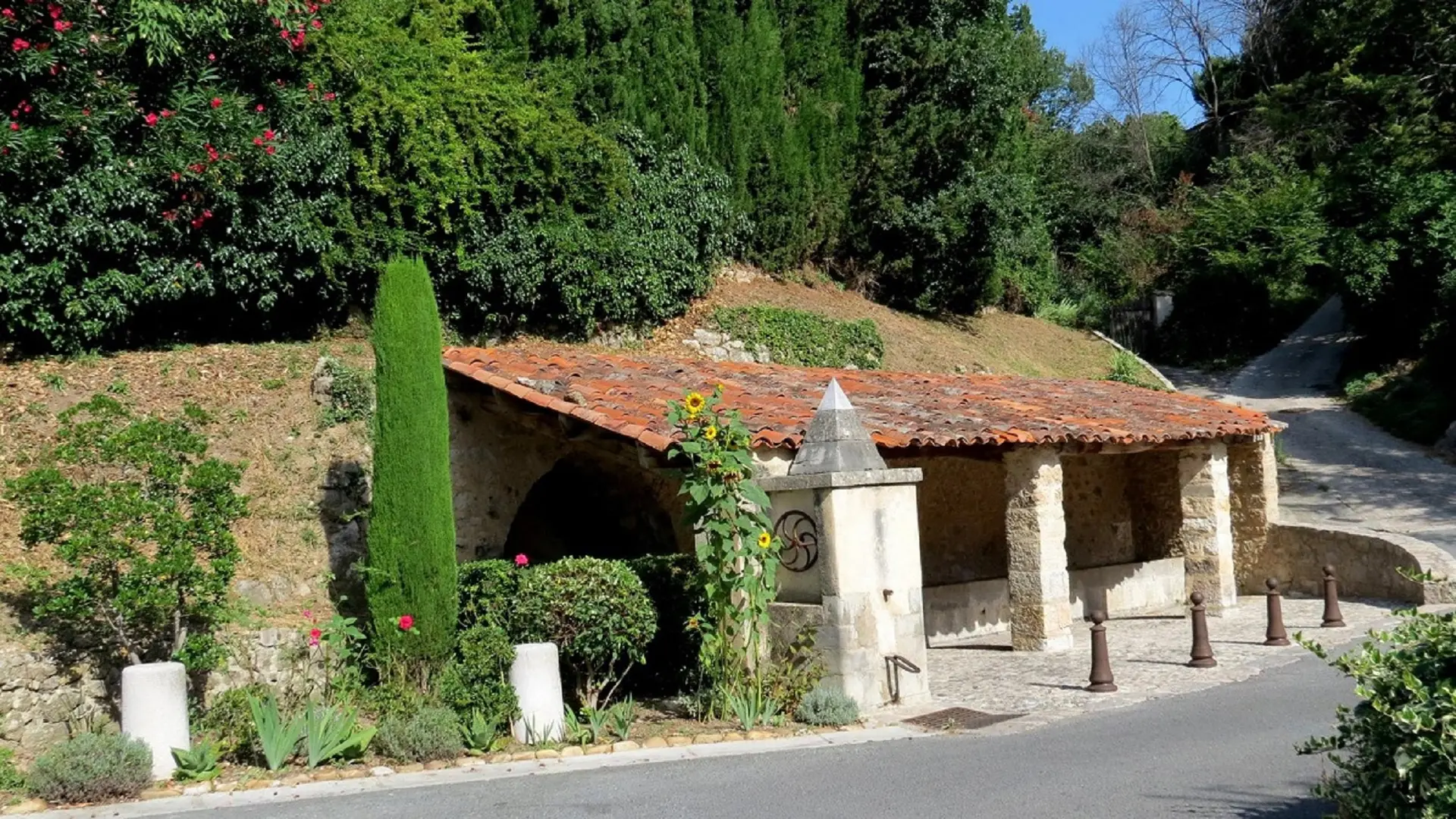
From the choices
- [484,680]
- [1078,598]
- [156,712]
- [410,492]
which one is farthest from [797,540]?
[1078,598]

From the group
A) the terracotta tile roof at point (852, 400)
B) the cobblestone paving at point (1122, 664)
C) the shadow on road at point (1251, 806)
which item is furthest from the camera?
the terracotta tile roof at point (852, 400)

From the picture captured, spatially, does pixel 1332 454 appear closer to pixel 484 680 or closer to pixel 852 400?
pixel 852 400

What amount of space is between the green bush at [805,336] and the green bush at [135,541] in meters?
11.4

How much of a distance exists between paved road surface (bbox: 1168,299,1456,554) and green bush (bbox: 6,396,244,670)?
48.9ft

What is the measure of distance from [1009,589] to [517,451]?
5.21 metres

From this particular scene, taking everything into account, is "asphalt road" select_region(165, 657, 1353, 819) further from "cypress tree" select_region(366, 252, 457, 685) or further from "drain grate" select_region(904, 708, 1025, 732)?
"cypress tree" select_region(366, 252, 457, 685)

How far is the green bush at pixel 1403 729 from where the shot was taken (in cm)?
407

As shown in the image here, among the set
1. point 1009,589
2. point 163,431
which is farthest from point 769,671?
point 163,431

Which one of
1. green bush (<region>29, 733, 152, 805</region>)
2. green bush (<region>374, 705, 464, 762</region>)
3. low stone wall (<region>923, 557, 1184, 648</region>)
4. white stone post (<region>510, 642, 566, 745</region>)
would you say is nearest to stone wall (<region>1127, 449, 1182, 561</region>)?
low stone wall (<region>923, 557, 1184, 648</region>)

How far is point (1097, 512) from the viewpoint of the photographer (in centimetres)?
1639

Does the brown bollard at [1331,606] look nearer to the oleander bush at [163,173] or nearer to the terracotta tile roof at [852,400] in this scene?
the terracotta tile roof at [852,400]

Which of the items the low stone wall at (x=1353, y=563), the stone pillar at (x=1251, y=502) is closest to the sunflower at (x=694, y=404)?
the low stone wall at (x=1353, y=563)

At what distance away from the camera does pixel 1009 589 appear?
39.8 feet

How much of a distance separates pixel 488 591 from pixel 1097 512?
9908mm
